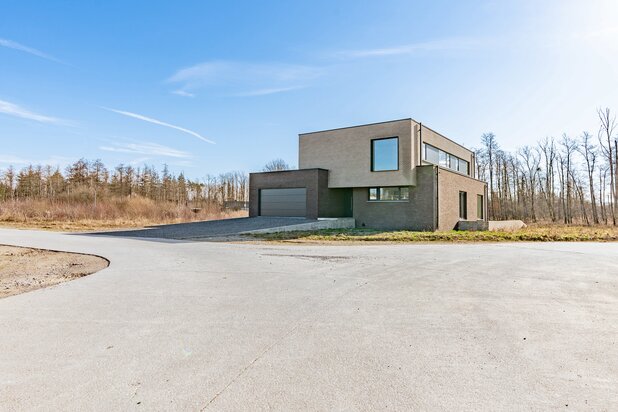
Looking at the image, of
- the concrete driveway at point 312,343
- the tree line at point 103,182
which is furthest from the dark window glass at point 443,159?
the tree line at point 103,182

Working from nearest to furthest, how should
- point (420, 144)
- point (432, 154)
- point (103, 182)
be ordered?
point (420, 144) → point (432, 154) → point (103, 182)

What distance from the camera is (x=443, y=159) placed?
26.0m

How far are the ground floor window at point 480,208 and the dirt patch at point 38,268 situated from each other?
92.3ft

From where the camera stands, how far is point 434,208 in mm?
21812

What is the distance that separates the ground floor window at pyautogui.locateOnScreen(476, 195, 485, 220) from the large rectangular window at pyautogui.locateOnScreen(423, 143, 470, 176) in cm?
254

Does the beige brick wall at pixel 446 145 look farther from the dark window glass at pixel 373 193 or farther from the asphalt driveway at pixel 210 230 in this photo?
the asphalt driveway at pixel 210 230

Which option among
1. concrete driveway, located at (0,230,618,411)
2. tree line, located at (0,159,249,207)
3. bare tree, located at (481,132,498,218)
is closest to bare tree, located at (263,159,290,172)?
tree line, located at (0,159,249,207)

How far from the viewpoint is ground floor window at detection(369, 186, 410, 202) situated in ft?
75.0

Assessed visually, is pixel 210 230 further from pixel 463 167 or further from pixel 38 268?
pixel 463 167

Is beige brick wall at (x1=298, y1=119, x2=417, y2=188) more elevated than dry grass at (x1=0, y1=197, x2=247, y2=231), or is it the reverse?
beige brick wall at (x1=298, y1=119, x2=417, y2=188)

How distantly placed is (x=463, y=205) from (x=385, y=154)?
853cm

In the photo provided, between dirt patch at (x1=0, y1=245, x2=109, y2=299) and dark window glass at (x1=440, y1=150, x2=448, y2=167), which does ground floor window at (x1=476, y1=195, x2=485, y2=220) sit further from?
dirt patch at (x1=0, y1=245, x2=109, y2=299)

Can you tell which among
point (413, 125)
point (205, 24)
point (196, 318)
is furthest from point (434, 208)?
point (196, 318)

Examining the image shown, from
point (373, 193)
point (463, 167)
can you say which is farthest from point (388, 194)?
point (463, 167)
